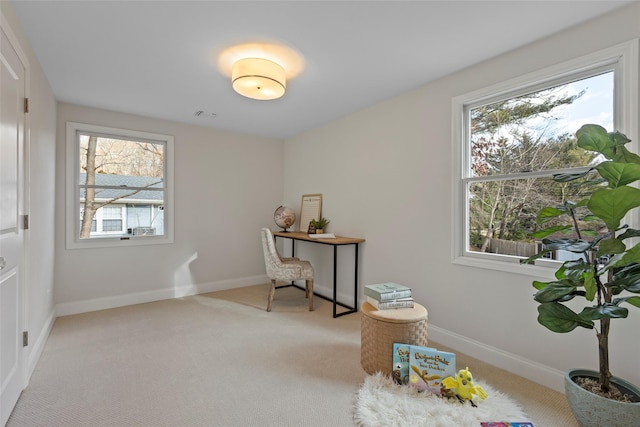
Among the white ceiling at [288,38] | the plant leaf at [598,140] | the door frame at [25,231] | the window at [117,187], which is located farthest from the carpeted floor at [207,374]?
the white ceiling at [288,38]

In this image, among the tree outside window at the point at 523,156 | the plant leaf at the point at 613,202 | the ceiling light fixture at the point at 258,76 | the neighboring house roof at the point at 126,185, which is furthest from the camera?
the neighboring house roof at the point at 126,185

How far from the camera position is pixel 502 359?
7.13 ft

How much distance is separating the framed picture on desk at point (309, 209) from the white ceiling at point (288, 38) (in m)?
1.49

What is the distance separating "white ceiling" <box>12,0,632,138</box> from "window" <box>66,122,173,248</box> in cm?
A: 62

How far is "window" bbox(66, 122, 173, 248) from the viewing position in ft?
10.8

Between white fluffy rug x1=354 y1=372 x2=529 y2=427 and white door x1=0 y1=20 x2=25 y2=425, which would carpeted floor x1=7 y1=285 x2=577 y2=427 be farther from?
white door x1=0 y1=20 x2=25 y2=425

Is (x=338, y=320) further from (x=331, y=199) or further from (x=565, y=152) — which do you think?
(x=565, y=152)

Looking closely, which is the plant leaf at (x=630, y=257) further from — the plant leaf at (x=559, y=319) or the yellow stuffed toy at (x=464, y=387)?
the yellow stuffed toy at (x=464, y=387)

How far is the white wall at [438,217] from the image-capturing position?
186 centimetres

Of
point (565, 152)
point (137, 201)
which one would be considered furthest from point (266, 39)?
point (137, 201)

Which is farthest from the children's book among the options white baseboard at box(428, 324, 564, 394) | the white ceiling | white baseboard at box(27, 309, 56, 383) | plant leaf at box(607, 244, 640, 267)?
white baseboard at box(27, 309, 56, 383)

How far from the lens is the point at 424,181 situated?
2721 mm

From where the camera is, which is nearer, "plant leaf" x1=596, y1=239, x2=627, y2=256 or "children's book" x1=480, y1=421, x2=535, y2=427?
"plant leaf" x1=596, y1=239, x2=627, y2=256

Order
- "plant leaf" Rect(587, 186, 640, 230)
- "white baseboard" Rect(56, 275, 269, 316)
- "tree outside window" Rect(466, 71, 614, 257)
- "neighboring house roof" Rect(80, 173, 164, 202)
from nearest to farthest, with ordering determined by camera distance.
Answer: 1. "plant leaf" Rect(587, 186, 640, 230)
2. "tree outside window" Rect(466, 71, 614, 257)
3. "white baseboard" Rect(56, 275, 269, 316)
4. "neighboring house roof" Rect(80, 173, 164, 202)
